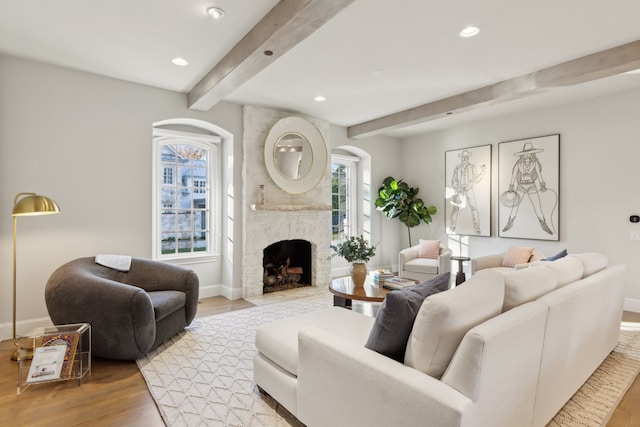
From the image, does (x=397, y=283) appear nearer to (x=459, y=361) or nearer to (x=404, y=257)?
(x=404, y=257)

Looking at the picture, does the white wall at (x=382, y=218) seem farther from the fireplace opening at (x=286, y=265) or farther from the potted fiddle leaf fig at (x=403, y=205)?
the fireplace opening at (x=286, y=265)

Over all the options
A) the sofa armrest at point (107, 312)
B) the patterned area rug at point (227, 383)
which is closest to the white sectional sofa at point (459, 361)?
the patterned area rug at point (227, 383)

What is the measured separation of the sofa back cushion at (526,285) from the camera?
6.05ft

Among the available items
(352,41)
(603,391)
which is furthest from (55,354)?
(603,391)

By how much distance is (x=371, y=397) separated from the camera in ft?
4.91

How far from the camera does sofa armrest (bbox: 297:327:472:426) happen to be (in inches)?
50.8

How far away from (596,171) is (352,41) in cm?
379

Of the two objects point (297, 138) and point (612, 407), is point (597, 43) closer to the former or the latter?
point (612, 407)

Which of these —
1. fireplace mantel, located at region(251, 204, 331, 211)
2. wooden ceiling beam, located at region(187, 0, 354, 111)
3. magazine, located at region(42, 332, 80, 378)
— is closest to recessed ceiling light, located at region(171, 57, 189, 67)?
wooden ceiling beam, located at region(187, 0, 354, 111)

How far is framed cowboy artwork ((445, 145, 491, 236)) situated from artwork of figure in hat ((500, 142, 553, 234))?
34cm

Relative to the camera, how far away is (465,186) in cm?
590

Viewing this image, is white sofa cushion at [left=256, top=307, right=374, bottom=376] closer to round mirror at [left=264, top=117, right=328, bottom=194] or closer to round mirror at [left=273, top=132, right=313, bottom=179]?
round mirror at [left=264, top=117, right=328, bottom=194]

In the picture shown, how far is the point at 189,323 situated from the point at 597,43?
4.63 metres

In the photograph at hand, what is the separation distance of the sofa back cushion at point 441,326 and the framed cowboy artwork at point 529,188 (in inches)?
163
